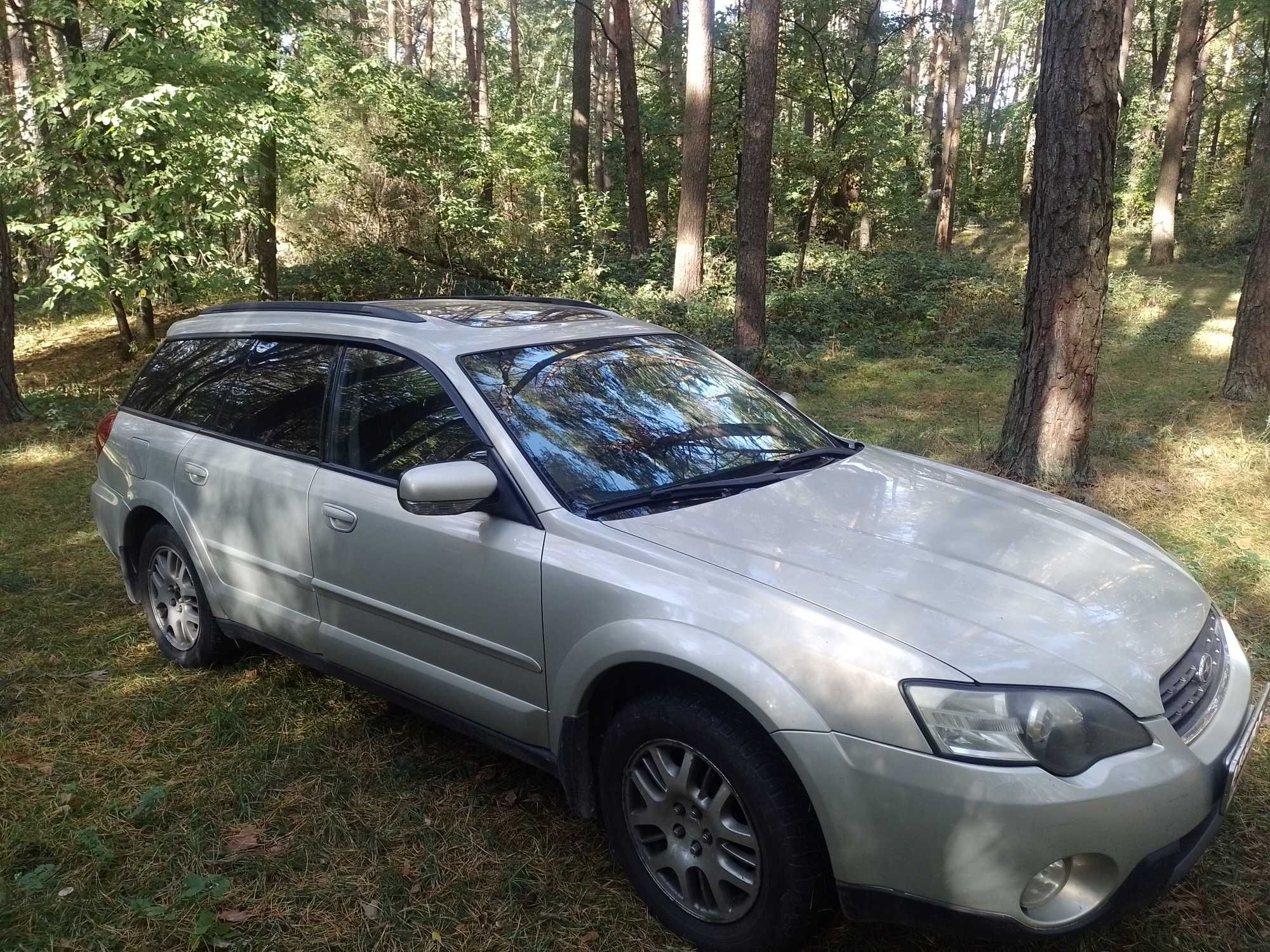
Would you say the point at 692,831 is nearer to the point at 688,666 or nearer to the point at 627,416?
the point at 688,666

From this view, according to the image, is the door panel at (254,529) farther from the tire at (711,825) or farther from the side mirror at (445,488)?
the tire at (711,825)

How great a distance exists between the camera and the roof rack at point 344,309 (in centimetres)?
361

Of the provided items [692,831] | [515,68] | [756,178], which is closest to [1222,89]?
[515,68]

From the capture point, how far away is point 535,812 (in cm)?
329

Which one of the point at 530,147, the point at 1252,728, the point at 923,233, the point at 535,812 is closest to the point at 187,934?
the point at 535,812

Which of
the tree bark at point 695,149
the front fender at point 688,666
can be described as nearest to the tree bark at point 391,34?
the tree bark at point 695,149

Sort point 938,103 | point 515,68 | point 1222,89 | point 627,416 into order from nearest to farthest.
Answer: point 627,416, point 1222,89, point 515,68, point 938,103

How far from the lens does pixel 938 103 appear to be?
103ft

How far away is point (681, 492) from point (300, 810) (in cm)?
184

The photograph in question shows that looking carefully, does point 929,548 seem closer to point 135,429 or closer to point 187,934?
point 187,934

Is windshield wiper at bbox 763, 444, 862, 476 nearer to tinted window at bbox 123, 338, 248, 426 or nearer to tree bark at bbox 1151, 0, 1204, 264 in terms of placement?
tinted window at bbox 123, 338, 248, 426

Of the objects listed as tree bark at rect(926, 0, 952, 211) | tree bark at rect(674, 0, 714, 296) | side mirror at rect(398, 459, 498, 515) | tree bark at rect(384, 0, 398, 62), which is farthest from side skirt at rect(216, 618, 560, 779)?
tree bark at rect(384, 0, 398, 62)

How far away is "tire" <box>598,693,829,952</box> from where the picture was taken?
7.45 ft

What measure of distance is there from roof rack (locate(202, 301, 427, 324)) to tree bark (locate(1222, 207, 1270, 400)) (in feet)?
25.7
